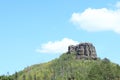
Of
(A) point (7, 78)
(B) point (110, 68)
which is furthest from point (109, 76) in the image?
(A) point (7, 78)

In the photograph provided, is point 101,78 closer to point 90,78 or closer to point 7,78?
point 90,78

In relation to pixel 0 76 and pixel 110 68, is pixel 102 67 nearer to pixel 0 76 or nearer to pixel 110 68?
pixel 110 68

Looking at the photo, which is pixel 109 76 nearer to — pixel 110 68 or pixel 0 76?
pixel 110 68

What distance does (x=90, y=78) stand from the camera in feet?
504

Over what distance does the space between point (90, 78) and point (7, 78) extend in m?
32.3

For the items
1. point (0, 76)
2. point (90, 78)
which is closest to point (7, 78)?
point (0, 76)

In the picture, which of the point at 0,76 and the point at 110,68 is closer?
the point at 0,76

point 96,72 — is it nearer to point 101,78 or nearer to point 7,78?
point 101,78

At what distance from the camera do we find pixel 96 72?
507 ft

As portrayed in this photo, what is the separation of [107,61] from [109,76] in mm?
5813

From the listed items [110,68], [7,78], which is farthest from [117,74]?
[7,78]

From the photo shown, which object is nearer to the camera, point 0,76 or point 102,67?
point 0,76

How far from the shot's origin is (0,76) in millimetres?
133125

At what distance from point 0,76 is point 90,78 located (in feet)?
113
